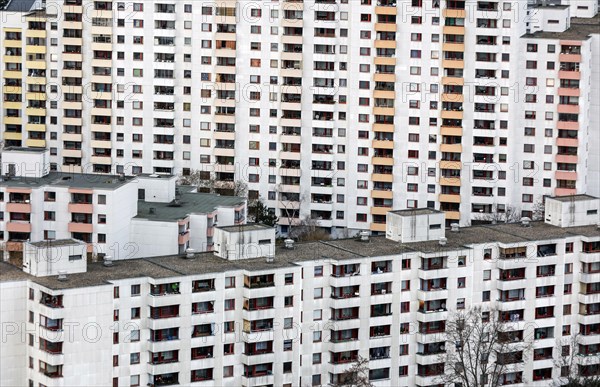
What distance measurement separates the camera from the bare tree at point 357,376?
189125 millimetres

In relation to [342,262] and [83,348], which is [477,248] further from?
[83,348]

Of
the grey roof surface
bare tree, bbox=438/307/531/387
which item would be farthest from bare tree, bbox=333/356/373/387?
the grey roof surface

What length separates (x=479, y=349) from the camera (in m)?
194

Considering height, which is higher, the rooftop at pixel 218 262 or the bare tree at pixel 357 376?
the rooftop at pixel 218 262

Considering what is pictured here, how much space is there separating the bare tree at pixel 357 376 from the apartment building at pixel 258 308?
670 millimetres

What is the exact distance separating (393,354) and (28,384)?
→ 3183 centimetres

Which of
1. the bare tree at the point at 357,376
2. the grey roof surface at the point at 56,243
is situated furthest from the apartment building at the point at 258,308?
the bare tree at the point at 357,376

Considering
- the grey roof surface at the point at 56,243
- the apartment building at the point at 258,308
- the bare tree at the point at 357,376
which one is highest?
the grey roof surface at the point at 56,243

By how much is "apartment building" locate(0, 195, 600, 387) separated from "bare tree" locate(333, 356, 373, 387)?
26.4 inches

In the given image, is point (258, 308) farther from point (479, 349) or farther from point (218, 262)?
point (479, 349)

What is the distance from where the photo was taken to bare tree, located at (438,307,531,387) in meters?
194

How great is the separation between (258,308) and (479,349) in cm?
1952

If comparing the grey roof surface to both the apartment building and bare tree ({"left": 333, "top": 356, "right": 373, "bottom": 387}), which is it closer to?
the apartment building

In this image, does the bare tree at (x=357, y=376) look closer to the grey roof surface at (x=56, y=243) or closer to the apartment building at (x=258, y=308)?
the apartment building at (x=258, y=308)
